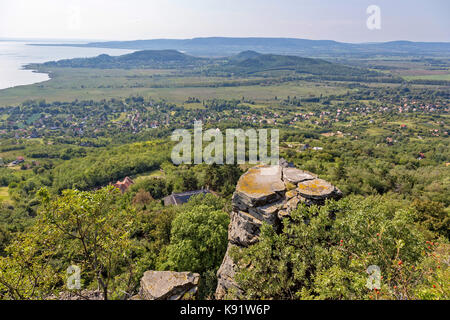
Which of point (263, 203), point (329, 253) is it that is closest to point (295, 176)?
point (263, 203)

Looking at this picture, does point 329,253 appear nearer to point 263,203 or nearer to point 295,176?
point 263,203

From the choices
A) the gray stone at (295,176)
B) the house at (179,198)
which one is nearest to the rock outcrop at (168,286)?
the gray stone at (295,176)

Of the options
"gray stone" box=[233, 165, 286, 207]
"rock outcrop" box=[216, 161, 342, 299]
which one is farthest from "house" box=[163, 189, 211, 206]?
"rock outcrop" box=[216, 161, 342, 299]

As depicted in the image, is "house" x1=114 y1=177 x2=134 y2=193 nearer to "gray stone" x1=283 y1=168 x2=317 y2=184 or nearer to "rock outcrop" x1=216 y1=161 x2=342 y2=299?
"rock outcrop" x1=216 y1=161 x2=342 y2=299

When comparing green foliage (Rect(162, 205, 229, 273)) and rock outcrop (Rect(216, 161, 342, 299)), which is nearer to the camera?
rock outcrop (Rect(216, 161, 342, 299))

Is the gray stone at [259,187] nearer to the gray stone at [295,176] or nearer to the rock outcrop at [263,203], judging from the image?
the rock outcrop at [263,203]

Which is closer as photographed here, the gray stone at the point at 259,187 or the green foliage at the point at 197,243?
the gray stone at the point at 259,187
